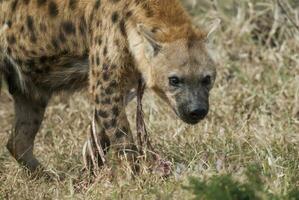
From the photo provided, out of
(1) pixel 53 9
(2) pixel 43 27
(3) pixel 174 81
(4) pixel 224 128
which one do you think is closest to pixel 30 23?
(2) pixel 43 27

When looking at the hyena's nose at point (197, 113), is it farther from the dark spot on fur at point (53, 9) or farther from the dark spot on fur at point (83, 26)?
the dark spot on fur at point (53, 9)

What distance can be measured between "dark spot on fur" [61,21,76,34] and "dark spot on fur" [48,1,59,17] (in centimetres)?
10

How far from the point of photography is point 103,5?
6945 mm

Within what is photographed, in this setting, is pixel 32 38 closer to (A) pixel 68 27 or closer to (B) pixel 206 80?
(A) pixel 68 27

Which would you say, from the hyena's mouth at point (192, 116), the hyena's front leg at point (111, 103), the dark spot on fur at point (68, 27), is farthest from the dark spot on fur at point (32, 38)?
the hyena's mouth at point (192, 116)

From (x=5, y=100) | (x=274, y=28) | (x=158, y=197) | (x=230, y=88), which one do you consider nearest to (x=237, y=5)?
(x=274, y=28)

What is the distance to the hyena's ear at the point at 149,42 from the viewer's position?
6.66 metres

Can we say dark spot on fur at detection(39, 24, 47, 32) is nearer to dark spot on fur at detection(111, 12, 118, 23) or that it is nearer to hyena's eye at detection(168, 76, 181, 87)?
dark spot on fur at detection(111, 12, 118, 23)

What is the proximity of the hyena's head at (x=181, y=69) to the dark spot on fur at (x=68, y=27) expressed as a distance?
66 cm

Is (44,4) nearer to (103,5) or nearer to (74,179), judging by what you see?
(103,5)

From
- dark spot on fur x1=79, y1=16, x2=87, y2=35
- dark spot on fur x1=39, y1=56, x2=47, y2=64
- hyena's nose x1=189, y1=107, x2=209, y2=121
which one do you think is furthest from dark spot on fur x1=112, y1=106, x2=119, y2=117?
dark spot on fur x1=39, y1=56, x2=47, y2=64

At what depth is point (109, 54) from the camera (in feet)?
22.2

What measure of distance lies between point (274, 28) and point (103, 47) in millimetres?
3398

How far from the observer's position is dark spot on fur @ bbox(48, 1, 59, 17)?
7.20 m
